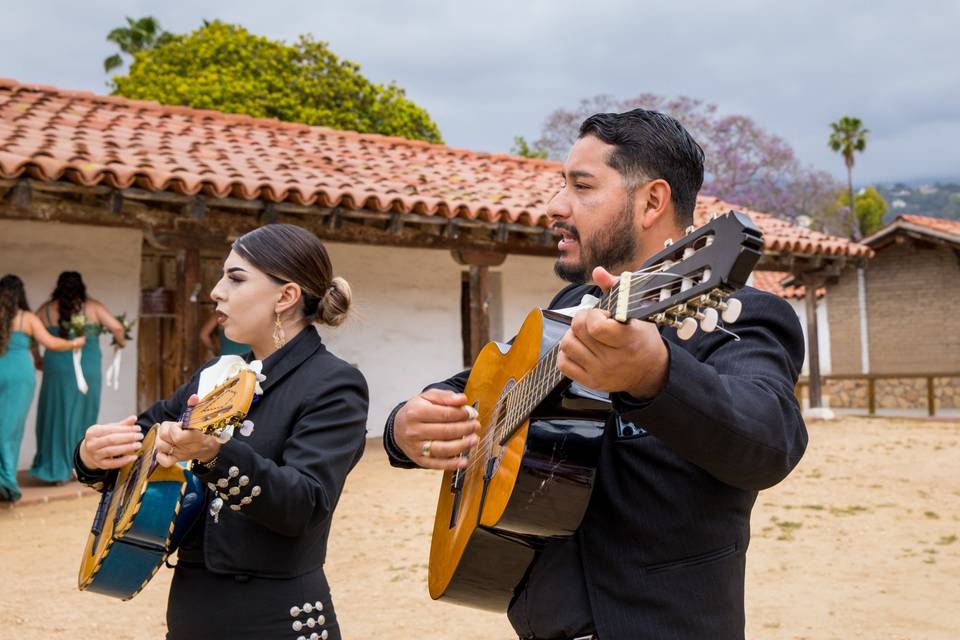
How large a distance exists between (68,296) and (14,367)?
0.86 meters

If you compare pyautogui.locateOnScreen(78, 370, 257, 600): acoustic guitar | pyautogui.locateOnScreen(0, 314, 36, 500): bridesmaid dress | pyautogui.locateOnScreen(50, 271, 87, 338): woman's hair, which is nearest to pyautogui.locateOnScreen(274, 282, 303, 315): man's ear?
pyautogui.locateOnScreen(78, 370, 257, 600): acoustic guitar

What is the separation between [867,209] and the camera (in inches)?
1678

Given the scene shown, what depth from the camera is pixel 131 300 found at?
341 inches

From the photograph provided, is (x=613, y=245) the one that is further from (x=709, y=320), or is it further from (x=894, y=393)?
(x=894, y=393)

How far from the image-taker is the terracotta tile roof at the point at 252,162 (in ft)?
23.4

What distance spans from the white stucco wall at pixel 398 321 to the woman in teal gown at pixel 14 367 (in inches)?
133

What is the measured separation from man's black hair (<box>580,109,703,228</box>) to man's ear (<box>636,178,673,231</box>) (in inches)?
0.6

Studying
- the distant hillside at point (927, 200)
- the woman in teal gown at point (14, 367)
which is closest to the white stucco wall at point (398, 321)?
the woman in teal gown at point (14, 367)

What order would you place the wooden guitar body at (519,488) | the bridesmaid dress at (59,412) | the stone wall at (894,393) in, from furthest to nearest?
the stone wall at (894,393) < the bridesmaid dress at (59,412) < the wooden guitar body at (519,488)

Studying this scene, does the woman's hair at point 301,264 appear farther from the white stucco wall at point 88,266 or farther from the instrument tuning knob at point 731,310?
the white stucco wall at point 88,266

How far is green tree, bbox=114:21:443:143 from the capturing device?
766 inches

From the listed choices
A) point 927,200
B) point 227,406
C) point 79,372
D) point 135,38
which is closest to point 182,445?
point 227,406

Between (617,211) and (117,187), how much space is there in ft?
21.1

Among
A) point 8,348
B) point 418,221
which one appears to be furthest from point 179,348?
point 418,221
